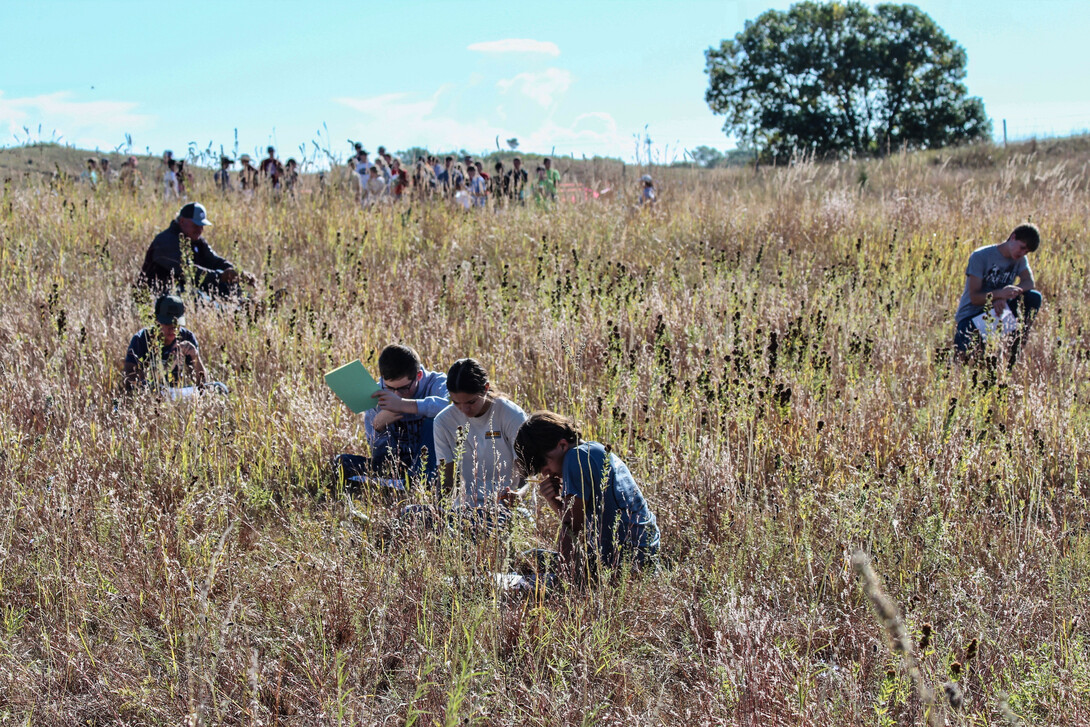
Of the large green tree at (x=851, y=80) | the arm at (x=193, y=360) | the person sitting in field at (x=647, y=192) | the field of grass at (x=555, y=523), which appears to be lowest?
the field of grass at (x=555, y=523)

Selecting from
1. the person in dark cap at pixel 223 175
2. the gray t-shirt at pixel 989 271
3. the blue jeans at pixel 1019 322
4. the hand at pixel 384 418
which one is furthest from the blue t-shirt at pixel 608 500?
the person in dark cap at pixel 223 175

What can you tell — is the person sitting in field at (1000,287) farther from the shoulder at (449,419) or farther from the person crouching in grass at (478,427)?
the shoulder at (449,419)

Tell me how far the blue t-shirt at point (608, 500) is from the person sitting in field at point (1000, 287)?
135 inches

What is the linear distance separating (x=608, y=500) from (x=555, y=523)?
19.6 inches

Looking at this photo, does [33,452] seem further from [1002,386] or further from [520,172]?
[520,172]

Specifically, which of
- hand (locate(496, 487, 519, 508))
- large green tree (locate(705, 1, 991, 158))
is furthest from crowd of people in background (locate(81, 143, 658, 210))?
large green tree (locate(705, 1, 991, 158))

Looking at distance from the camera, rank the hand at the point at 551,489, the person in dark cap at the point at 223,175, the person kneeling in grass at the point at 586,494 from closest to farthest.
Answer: the person kneeling in grass at the point at 586,494 → the hand at the point at 551,489 → the person in dark cap at the point at 223,175

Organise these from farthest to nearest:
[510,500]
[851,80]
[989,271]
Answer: [851,80], [989,271], [510,500]

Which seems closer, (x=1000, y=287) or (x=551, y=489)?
(x=551, y=489)

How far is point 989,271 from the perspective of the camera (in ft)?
18.9

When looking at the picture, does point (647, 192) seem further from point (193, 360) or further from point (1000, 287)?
point (193, 360)

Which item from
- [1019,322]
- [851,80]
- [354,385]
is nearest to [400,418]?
[354,385]

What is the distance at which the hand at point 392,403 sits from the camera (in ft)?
13.0

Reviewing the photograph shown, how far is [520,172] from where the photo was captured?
9977 millimetres
